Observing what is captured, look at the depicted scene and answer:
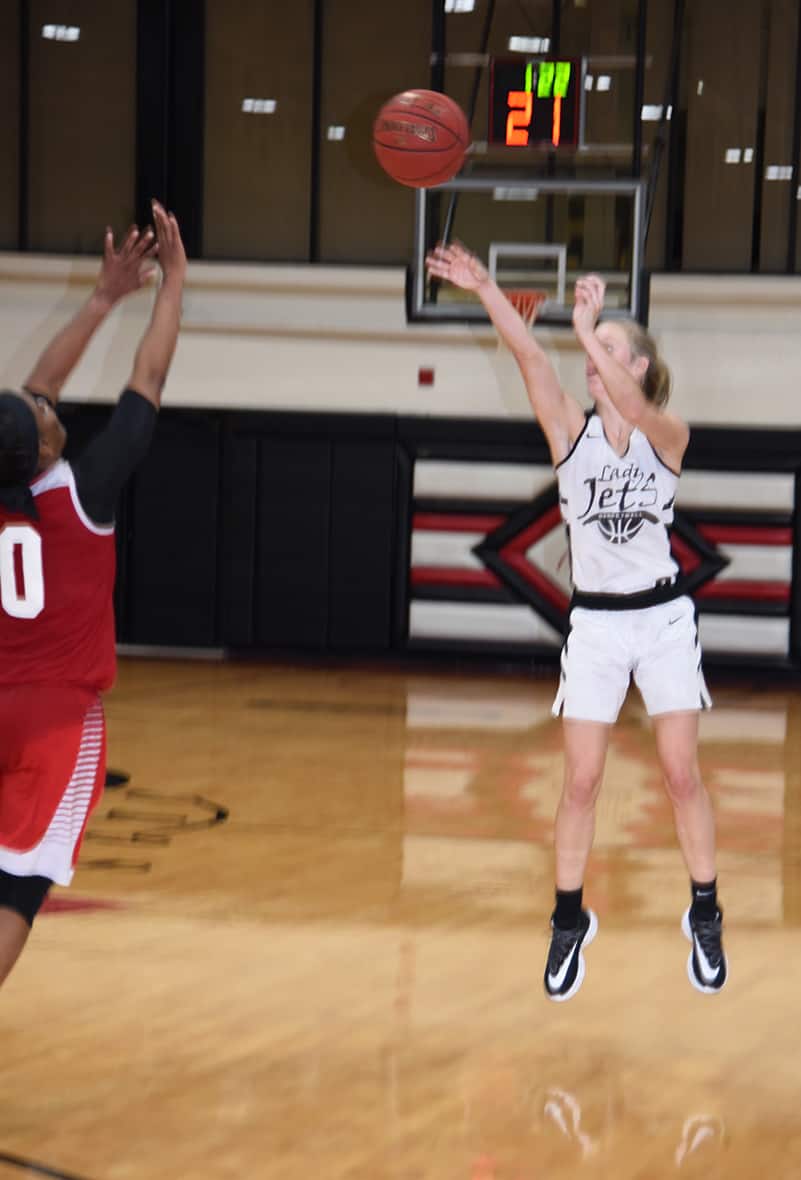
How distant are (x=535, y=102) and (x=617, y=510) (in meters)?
6.98

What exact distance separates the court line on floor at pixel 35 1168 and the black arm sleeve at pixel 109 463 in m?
1.32

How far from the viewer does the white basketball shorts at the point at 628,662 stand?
4.25m

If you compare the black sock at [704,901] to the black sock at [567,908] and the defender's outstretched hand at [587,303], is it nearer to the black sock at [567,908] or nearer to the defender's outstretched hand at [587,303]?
the black sock at [567,908]

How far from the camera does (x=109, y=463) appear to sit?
3.30m

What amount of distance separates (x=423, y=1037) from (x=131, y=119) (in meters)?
9.53

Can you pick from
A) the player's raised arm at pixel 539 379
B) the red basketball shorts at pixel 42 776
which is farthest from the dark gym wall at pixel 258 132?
the red basketball shorts at pixel 42 776

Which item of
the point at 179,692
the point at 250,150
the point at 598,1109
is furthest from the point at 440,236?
the point at 598,1109

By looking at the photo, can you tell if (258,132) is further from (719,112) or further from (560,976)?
(560,976)

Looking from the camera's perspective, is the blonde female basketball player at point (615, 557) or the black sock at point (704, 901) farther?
the black sock at point (704, 901)

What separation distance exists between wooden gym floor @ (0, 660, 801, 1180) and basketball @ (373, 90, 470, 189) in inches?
111

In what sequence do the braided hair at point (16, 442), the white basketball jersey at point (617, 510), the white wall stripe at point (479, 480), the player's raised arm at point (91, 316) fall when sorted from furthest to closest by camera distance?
the white wall stripe at point (479, 480), the white basketball jersey at point (617, 510), the player's raised arm at point (91, 316), the braided hair at point (16, 442)

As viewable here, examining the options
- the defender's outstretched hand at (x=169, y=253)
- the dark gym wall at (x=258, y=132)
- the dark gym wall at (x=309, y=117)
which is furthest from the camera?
the dark gym wall at (x=258, y=132)

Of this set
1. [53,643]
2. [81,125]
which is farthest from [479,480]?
[53,643]

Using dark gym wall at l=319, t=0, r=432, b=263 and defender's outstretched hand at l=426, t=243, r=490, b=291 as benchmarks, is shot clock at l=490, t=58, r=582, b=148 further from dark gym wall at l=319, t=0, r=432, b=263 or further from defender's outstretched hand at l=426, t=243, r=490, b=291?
defender's outstretched hand at l=426, t=243, r=490, b=291
